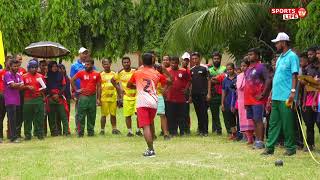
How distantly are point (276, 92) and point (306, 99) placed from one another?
1.20 meters

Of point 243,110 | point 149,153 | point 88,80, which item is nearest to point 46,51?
point 88,80

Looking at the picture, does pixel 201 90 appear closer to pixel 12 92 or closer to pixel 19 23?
pixel 12 92

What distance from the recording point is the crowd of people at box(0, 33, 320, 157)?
11227mm

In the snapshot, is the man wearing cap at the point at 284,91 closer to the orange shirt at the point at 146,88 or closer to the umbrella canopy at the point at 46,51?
the orange shirt at the point at 146,88

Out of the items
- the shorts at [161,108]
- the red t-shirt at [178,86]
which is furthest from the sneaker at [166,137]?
the red t-shirt at [178,86]

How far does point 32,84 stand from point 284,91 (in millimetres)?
5973

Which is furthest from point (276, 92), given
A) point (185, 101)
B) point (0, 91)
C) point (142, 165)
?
point (0, 91)

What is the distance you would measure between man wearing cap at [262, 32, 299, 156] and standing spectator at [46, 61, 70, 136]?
5.94 metres

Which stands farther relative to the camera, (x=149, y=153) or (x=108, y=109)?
(x=108, y=109)

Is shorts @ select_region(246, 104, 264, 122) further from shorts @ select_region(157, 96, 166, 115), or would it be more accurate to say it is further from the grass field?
shorts @ select_region(157, 96, 166, 115)

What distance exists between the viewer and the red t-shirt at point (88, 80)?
575 inches

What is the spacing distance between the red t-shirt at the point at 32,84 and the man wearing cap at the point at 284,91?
18.6 ft

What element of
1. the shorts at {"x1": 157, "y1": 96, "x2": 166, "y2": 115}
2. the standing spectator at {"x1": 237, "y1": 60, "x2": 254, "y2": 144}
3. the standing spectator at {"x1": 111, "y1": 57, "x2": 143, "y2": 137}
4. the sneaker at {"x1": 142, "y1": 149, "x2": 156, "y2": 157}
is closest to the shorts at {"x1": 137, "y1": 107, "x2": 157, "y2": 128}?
the sneaker at {"x1": 142, "y1": 149, "x2": 156, "y2": 157}

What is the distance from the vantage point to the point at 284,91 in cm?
1034
